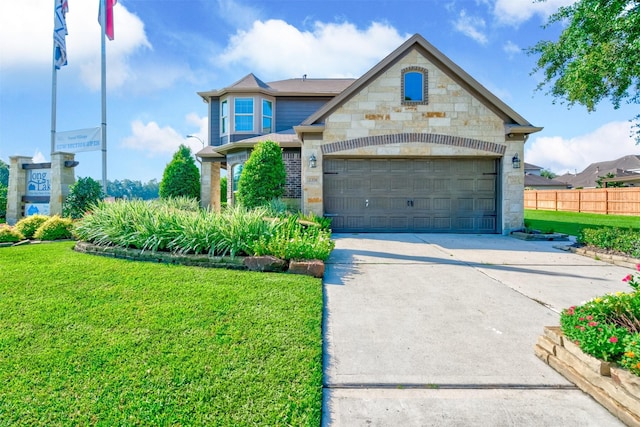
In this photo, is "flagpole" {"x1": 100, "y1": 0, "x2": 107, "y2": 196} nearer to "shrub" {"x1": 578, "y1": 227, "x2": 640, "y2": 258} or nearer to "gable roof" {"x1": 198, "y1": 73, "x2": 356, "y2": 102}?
"gable roof" {"x1": 198, "y1": 73, "x2": 356, "y2": 102}

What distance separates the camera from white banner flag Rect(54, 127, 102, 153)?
48.2ft

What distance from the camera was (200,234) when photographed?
6445mm

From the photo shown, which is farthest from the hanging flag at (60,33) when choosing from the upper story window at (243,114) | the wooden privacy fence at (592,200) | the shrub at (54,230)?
the wooden privacy fence at (592,200)


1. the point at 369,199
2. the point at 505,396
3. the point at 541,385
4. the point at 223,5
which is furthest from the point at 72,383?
the point at 223,5

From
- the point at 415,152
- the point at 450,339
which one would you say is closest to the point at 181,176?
the point at 415,152

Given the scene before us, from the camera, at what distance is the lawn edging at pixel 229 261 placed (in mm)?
5723

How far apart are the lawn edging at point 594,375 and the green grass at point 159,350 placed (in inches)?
82.3

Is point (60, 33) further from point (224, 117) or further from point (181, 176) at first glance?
point (181, 176)

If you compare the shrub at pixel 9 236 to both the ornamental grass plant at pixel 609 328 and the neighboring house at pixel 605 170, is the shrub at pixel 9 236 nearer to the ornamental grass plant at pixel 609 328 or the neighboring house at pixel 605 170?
the ornamental grass plant at pixel 609 328

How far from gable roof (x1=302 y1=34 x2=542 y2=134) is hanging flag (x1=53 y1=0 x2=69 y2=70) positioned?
1244 cm

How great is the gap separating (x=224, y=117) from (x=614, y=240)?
15067 millimetres

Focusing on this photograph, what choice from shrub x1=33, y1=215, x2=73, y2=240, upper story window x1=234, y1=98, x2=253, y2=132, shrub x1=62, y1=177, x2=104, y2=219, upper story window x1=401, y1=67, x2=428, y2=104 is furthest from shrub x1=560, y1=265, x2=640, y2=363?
upper story window x1=234, y1=98, x2=253, y2=132

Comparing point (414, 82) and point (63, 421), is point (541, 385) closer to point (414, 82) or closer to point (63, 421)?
point (63, 421)

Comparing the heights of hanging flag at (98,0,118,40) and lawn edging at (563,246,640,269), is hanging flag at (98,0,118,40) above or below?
above
